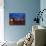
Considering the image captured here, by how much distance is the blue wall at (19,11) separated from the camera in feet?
19.1

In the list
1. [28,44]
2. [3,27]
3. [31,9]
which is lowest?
[28,44]

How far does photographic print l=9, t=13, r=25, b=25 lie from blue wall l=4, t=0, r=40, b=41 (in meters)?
0.13

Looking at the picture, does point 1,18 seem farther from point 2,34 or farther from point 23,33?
point 23,33

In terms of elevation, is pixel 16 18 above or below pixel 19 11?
below

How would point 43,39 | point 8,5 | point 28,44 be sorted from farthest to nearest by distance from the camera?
point 8,5
point 28,44
point 43,39

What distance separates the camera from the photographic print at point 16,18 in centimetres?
588

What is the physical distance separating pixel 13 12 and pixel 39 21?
3.87 feet

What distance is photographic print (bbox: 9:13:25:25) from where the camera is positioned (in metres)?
5.88

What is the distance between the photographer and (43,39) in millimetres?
2887

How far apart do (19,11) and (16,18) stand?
328mm

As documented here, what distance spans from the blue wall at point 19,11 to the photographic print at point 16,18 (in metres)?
0.13

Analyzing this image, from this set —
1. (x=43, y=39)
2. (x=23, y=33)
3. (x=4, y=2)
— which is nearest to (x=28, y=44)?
(x=43, y=39)

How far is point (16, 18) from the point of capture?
5.91 m

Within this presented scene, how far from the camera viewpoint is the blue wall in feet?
19.1
